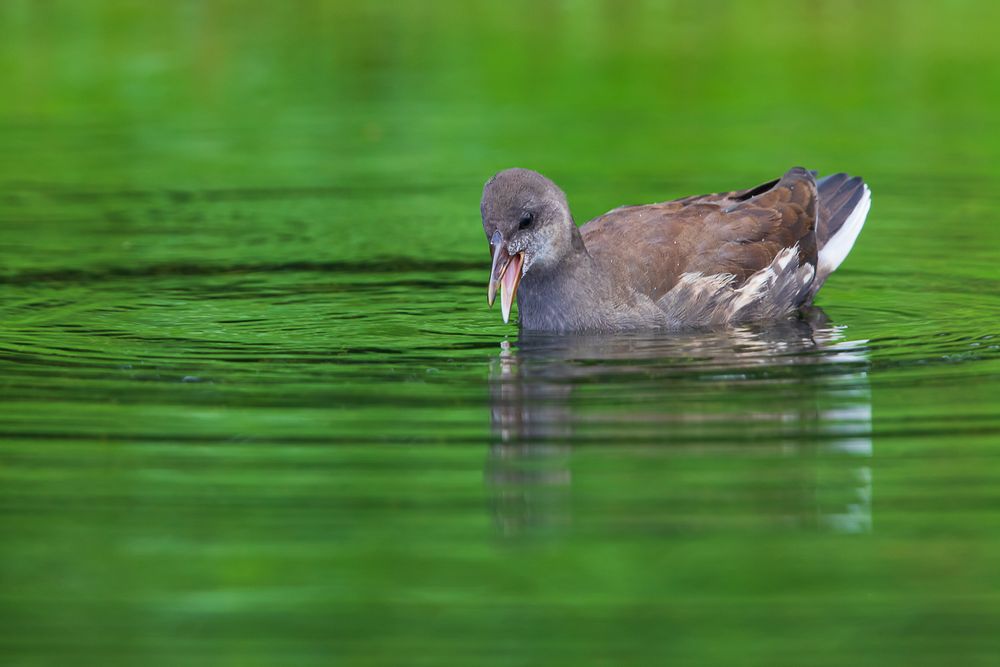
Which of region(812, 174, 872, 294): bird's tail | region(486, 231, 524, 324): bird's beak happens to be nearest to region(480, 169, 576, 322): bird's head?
region(486, 231, 524, 324): bird's beak

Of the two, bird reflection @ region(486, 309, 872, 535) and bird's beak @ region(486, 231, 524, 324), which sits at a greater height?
bird's beak @ region(486, 231, 524, 324)

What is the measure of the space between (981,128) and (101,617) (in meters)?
11.7

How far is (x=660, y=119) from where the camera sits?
17.0 m

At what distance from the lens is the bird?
896 cm

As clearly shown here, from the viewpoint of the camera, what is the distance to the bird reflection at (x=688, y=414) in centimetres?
618

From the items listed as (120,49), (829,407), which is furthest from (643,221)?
(120,49)

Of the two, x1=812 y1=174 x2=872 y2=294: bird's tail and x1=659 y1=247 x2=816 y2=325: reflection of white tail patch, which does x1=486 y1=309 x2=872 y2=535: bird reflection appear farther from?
x1=812 y1=174 x2=872 y2=294: bird's tail

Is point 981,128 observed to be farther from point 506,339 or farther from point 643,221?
point 506,339

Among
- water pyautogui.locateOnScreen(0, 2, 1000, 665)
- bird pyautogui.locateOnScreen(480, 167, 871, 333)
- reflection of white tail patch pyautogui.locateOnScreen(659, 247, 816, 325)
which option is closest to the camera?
water pyautogui.locateOnScreen(0, 2, 1000, 665)

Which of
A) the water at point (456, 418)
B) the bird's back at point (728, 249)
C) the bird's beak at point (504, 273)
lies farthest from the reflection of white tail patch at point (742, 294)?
the bird's beak at point (504, 273)

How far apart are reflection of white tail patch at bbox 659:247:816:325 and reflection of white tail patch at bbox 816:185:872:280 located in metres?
0.31

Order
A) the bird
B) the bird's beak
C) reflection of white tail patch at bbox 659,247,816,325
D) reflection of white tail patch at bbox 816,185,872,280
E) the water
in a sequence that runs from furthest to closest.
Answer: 1. reflection of white tail patch at bbox 816,185,872,280
2. reflection of white tail patch at bbox 659,247,816,325
3. the bird
4. the bird's beak
5. the water

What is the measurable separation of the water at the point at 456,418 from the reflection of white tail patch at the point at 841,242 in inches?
8.0

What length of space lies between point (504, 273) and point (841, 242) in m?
2.42
